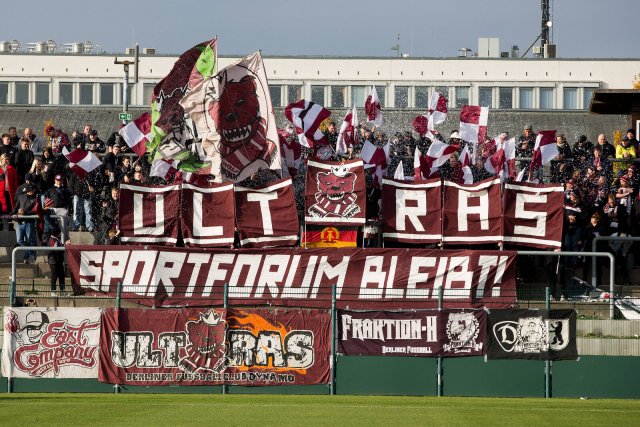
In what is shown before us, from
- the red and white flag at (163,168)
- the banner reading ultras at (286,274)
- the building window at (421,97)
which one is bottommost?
the banner reading ultras at (286,274)

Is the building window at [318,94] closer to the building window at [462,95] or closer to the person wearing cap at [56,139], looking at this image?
the building window at [462,95]

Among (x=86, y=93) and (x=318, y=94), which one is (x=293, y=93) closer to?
(x=318, y=94)

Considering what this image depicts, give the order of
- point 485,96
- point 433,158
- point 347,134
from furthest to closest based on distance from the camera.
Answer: point 485,96 < point 347,134 < point 433,158

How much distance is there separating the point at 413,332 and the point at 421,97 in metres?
39.9

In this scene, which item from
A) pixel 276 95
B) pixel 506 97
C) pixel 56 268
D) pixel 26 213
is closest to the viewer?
pixel 56 268

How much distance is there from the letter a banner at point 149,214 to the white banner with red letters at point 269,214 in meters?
1.47

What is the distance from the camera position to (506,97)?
216ft

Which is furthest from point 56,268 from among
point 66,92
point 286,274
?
point 66,92

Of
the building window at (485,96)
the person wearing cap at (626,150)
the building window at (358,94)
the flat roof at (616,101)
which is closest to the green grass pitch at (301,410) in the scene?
the person wearing cap at (626,150)

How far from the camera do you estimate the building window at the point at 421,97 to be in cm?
6438

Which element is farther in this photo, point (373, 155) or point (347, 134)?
point (347, 134)

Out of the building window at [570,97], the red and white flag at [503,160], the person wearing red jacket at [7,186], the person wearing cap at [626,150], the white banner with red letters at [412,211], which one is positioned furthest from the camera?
the building window at [570,97]

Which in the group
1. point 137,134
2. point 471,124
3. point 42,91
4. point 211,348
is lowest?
point 211,348

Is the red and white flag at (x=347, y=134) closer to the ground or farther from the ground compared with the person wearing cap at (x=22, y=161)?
farther from the ground
